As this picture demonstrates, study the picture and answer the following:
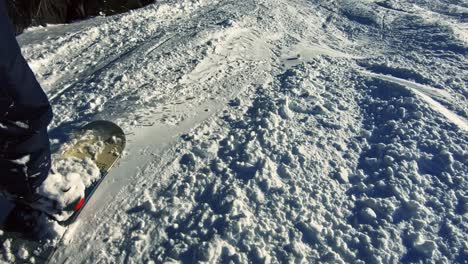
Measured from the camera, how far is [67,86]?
3188mm

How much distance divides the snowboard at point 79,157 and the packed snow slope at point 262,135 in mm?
49

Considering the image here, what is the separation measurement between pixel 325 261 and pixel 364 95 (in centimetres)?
180

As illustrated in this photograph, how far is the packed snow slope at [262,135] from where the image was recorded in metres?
1.97

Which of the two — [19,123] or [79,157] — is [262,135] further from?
[19,123]

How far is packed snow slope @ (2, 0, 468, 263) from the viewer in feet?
6.47

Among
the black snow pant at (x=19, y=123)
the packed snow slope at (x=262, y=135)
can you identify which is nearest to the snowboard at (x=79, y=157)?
the packed snow slope at (x=262, y=135)

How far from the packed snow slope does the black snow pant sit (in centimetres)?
38

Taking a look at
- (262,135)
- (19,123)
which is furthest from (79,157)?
(262,135)

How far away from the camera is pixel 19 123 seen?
162cm

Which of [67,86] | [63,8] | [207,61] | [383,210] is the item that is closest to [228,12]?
[207,61]

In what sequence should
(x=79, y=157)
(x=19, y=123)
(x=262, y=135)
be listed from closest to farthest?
(x=19, y=123), (x=79, y=157), (x=262, y=135)

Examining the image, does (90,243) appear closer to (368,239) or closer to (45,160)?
(45,160)

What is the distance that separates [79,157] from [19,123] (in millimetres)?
758

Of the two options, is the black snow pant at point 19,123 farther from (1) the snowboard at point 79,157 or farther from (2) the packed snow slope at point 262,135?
(2) the packed snow slope at point 262,135
